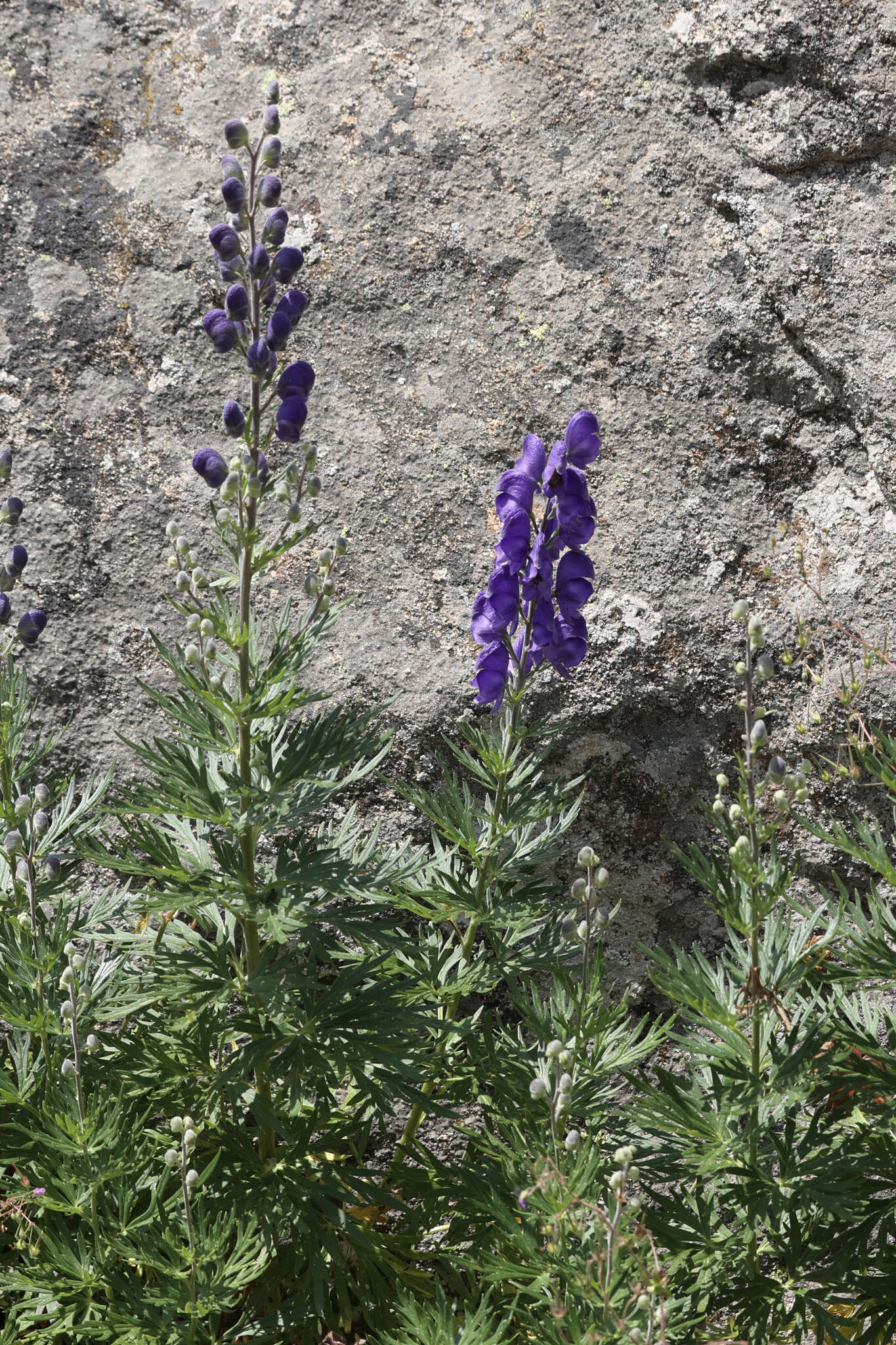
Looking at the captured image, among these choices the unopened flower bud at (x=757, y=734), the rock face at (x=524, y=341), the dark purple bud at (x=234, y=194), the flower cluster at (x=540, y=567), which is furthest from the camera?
the rock face at (x=524, y=341)

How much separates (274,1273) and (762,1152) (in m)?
1.02

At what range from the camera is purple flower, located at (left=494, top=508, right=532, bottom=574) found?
2.43 m

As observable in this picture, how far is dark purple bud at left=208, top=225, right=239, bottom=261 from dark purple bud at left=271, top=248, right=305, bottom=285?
7 cm

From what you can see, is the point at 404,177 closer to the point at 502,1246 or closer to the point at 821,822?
the point at 821,822

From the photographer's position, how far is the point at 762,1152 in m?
2.34

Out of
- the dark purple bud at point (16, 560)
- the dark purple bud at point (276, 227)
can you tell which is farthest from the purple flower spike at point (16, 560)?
the dark purple bud at point (276, 227)

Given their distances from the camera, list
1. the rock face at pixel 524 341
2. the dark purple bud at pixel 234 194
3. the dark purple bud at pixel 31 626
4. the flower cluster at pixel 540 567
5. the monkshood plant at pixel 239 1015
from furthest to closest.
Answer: the rock face at pixel 524 341 → the dark purple bud at pixel 31 626 → the flower cluster at pixel 540 567 → the monkshood plant at pixel 239 1015 → the dark purple bud at pixel 234 194

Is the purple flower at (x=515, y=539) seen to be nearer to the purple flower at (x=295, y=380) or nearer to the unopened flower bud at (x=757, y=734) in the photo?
the purple flower at (x=295, y=380)

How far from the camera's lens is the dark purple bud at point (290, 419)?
2135 mm

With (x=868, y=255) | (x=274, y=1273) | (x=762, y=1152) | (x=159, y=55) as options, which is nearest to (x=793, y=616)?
(x=868, y=255)

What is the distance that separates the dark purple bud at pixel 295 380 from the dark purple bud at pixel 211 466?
0.57ft

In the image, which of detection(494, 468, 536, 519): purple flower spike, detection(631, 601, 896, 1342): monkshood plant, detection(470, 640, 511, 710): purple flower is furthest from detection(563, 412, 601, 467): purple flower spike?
detection(631, 601, 896, 1342): monkshood plant

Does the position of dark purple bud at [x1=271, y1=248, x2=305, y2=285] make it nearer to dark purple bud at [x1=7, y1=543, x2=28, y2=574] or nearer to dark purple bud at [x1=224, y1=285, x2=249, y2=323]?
dark purple bud at [x1=224, y1=285, x2=249, y2=323]

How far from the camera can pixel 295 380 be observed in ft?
7.02
